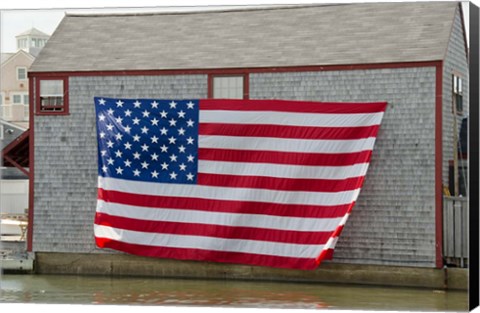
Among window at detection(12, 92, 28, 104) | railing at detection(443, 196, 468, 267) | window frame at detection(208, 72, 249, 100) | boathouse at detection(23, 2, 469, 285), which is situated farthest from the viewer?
window at detection(12, 92, 28, 104)

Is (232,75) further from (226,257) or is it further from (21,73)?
(21,73)

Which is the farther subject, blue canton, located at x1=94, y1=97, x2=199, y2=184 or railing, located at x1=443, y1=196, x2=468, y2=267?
blue canton, located at x1=94, y1=97, x2=199, y2=184

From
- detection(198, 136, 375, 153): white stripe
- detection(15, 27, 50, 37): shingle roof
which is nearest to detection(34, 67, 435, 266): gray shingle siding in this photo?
detection(198, 136, 375, 153): white stripe

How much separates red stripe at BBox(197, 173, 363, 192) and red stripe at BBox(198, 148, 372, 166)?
0.27 meters

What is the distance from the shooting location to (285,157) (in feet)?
65.5

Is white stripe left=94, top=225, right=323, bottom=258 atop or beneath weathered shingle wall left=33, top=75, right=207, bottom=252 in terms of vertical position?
beneath

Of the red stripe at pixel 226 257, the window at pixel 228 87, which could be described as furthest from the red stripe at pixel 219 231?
the window at pixel 228 87

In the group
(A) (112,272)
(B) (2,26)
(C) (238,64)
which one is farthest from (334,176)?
(B) (2,26)

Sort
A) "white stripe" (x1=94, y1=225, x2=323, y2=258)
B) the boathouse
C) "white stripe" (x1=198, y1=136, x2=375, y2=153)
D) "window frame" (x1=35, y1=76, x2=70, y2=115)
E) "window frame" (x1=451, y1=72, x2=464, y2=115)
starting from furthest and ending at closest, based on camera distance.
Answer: "window frame" (x1=35, y1=76, x2=70, y2=115)
"white stripe" (x1=94, y1=225, x2=323, y2=258)
"white stripe" (x1=198, y1=136, x2=375, y2=153)
the boathouse
"window frame" (x1=451, y1=72, x2=464, y2=115)

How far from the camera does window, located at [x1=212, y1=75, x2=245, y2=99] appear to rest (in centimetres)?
2038

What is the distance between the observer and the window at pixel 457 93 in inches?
731

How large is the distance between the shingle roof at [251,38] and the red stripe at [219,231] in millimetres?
2569

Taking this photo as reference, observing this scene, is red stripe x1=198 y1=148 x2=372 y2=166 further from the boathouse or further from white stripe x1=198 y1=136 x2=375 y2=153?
the boathouse

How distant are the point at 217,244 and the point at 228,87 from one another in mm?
2567
